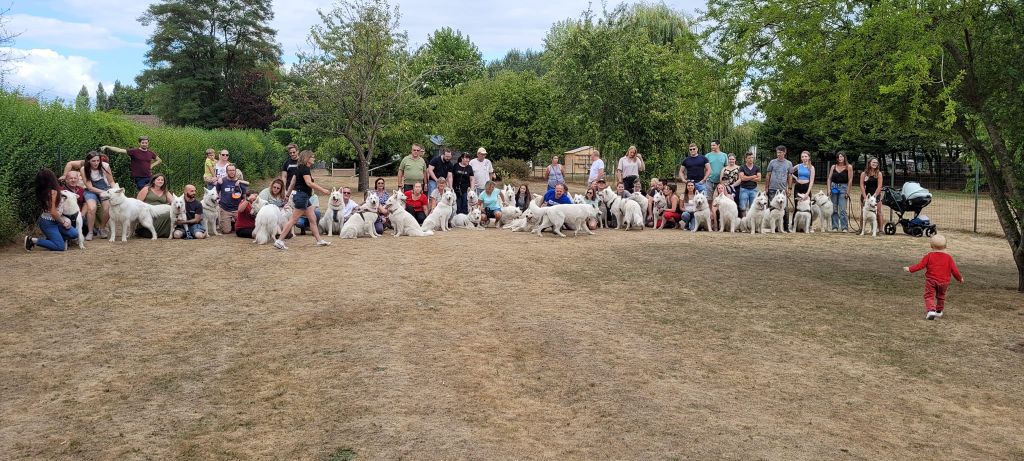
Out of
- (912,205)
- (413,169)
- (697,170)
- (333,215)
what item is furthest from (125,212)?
(912,205)

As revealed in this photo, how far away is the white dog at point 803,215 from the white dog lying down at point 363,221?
8.63 meters

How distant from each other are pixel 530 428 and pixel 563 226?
425 inches

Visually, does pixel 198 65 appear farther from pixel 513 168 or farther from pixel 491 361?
pixel 491 361

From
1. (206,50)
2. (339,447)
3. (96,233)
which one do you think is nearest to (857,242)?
(339,447)

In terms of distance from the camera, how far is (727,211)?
15.5 meters

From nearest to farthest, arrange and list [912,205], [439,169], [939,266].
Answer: [939,266] → [912,205] → [439,169]

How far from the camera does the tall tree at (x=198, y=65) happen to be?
52.7m

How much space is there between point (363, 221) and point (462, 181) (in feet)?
9.56

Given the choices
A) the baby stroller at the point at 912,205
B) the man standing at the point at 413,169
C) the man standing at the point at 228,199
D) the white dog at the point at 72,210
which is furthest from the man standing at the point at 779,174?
the white dog at the point at 72,210

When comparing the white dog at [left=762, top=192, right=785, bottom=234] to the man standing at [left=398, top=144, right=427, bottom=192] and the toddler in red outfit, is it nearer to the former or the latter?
the man standing at [left=398, top=144, right=427, bottom=192]

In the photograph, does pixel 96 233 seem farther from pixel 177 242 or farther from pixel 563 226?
pixel 563 226

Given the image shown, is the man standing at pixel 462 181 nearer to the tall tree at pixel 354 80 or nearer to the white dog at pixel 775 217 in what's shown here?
the white dog at pixel 775 217

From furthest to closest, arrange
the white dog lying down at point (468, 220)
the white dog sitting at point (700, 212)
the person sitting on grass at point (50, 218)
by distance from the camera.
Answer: the white dog lying down at point (468, 220) < the white dog sitting at point (700, 212) < the person sitting on grass at point (50, 218)

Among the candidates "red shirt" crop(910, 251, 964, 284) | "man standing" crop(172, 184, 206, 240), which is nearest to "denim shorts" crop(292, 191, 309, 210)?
"man standing" crop(172, 184, 206, 240)
